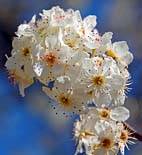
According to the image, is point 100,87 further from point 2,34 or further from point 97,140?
point 2,34

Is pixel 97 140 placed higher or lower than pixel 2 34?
lower

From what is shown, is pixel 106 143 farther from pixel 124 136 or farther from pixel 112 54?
pixel 112 54

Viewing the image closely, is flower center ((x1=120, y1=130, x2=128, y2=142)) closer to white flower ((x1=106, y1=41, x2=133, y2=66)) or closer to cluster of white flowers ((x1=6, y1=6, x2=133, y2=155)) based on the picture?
cluster of white flowers ((x1=6, y1=6, x2=133, y2=155))

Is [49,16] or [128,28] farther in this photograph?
[128,28]

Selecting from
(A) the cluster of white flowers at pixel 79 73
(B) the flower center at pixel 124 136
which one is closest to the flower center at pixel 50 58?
(A) the cluster of white flowers at pixel 79 73

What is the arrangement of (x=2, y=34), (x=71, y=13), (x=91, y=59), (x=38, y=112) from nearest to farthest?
1. (x=91, y=59)
2. (x=71, y=13)
3. (x=2, y=34)
4. (x=38, y=112)

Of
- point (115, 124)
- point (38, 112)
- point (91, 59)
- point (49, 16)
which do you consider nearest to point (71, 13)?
point (49, 16)

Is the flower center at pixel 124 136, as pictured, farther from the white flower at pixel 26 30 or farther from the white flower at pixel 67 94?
the white flower at pixel 26 30

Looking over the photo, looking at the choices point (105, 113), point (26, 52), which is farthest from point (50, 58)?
point (105, 113)
